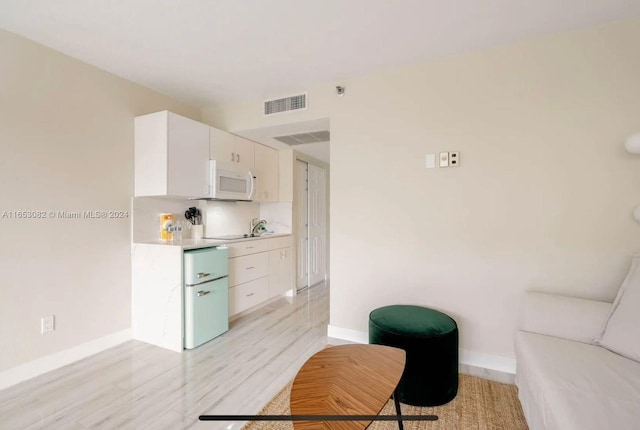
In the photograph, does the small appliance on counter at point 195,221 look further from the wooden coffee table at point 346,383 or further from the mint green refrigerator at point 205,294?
the wooden coffee table at point 346,383

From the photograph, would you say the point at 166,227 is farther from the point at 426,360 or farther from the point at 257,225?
the point at 426,360

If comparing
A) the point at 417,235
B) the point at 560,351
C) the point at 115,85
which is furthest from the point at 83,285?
the point at 560,351

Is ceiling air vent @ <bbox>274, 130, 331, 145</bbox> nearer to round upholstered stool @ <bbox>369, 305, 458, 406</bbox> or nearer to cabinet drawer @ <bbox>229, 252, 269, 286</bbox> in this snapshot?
cabinet drawer @ <bbox>229, 252, 269, 286</bbox>

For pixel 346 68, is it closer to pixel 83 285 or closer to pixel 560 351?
pixel 560 351

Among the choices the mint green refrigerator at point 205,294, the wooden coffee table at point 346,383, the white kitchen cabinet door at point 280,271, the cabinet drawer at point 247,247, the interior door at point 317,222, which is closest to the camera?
the wooden coffee table at point 346,383

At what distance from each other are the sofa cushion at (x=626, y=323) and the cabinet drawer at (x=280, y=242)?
303cm

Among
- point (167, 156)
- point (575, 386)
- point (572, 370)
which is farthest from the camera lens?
point (167, 156)

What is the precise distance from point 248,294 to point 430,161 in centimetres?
238

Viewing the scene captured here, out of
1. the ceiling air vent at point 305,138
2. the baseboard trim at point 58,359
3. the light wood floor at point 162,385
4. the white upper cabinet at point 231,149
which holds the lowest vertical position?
the light wood floor at point 162,385

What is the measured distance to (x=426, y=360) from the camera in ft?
5.66

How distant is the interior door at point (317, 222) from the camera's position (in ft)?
15.5

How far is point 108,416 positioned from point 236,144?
2.62m

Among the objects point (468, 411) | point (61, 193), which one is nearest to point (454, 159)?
point (468, 411)

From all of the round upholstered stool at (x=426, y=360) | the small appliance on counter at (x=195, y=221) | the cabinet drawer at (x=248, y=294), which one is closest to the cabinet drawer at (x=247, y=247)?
the cabinet drawer at (x=248, y=294)
